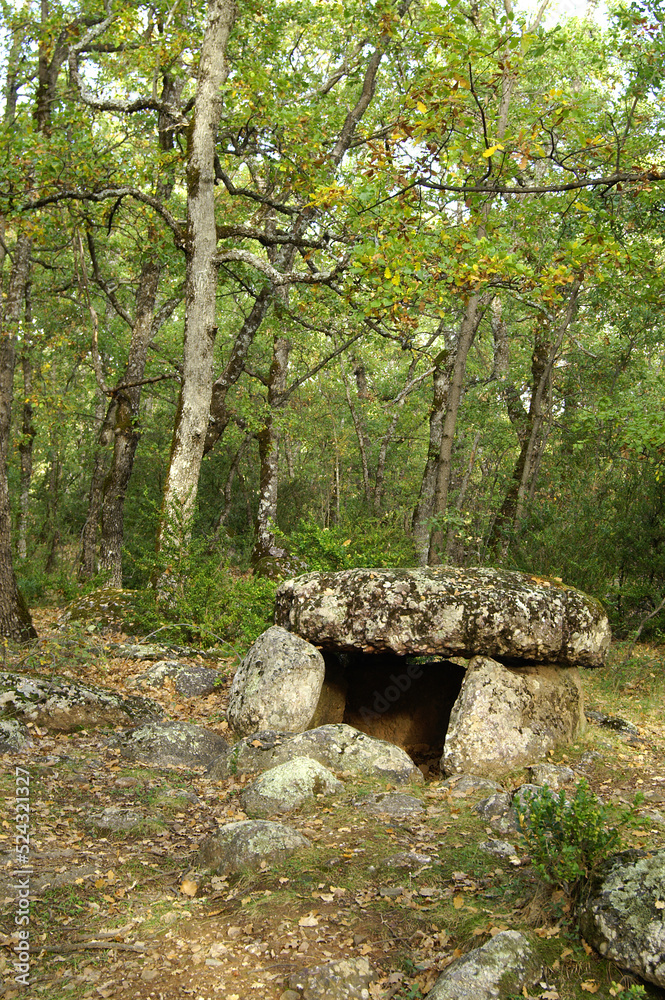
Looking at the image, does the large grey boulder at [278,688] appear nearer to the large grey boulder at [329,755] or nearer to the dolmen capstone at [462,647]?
the dolmen capstone at [462,647]

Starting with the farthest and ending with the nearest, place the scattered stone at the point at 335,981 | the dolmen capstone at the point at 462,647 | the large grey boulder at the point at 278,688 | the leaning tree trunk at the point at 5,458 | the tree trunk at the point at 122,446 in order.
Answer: the tree trunk at the point at 122,446, the leaning tree trunk at the point at 5,458, the large grey boulder at the point at 278,688, the dolmen capstone at the point at 462,647, the scattered stone at the point at 335,981

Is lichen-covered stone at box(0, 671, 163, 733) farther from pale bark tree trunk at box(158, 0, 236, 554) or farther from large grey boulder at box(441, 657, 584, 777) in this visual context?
pale bark tree trunk at box(158, 0, 236, 554)

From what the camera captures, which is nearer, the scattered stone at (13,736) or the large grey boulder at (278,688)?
the scattered stone at (13,736)

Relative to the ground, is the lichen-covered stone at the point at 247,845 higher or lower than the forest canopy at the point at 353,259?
lower

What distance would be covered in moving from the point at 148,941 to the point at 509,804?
2.62 metres

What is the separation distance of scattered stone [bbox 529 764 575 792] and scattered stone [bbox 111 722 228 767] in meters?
2.58

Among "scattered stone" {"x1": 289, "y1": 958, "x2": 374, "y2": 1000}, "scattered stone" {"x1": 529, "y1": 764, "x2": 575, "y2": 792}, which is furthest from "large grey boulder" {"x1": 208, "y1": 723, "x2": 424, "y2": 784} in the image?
"scattered stone" {"x1": 289, "y1": 958, "x2": 374, "y2": 1000}

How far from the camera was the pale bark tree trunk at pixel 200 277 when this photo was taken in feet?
33.8

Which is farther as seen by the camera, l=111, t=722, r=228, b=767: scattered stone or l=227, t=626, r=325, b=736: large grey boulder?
l=227, t=626, r=325, b=736: large grey boulder

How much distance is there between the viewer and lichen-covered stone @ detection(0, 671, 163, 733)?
19.6 ft

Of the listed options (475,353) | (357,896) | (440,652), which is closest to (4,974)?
(357,896)

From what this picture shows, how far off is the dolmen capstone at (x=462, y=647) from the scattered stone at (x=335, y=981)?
293 centimetres

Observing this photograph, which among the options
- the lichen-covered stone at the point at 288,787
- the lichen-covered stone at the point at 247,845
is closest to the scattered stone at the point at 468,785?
the lichen-covered stone at the point at 288,787

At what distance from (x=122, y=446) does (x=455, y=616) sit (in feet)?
28.1
